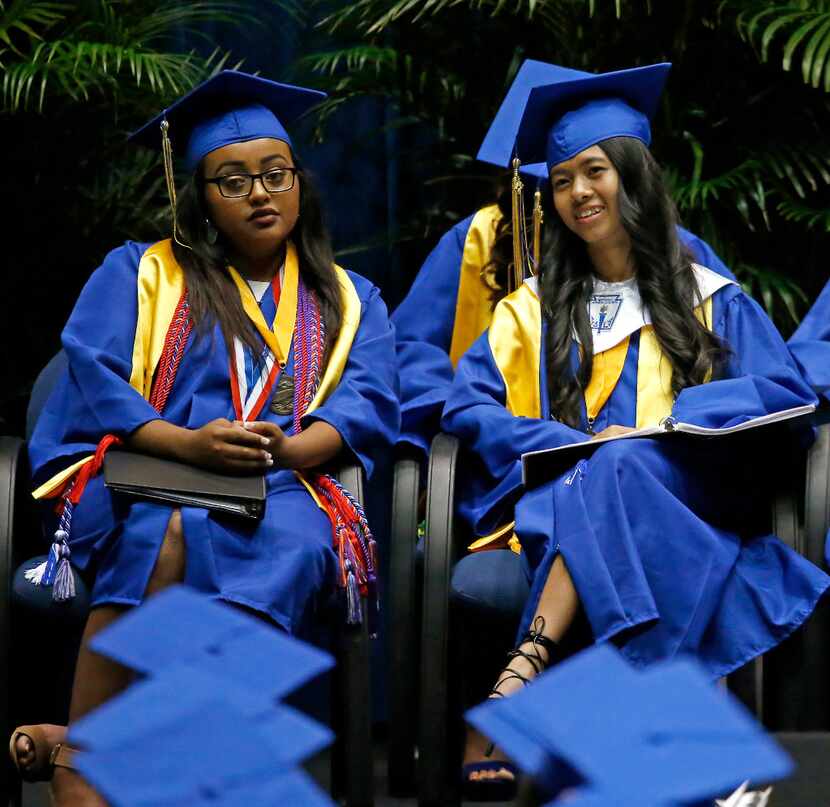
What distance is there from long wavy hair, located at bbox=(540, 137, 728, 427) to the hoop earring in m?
0.73

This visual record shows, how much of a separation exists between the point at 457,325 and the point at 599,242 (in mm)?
436

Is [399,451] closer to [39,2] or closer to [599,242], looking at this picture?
[599,242]

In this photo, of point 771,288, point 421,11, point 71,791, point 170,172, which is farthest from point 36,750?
point 771,288

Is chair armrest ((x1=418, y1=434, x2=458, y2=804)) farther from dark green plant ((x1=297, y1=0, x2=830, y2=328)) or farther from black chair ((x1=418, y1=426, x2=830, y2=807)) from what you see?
dark green plant ((x1=297, y1=0, x2=830, y2=328))

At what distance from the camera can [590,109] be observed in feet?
11.5

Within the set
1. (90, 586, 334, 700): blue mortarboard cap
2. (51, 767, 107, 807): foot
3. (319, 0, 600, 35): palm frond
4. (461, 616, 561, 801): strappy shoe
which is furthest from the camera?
(319, 0, 600, 35): palm frond

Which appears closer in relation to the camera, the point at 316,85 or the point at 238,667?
the point at 238,667

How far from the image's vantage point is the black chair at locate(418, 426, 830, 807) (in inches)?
121

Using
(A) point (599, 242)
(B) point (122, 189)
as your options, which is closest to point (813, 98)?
(A) point (599, 242)

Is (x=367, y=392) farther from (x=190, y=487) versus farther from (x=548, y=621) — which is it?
(x=548, y=621)

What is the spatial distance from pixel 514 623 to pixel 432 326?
91 centimetres

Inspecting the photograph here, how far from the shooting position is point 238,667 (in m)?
1.67

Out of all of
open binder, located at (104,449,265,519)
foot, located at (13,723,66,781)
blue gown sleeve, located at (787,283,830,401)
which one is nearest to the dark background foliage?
blue gown sleeve, located at (787,283,830,401)

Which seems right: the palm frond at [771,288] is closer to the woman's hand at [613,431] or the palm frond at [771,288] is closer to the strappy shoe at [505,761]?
the woman's hand at [613,431]
